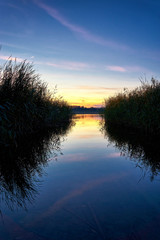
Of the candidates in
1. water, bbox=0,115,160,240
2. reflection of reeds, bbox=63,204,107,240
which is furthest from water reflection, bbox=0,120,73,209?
reflection of reeds, bbox=63,204,107,240

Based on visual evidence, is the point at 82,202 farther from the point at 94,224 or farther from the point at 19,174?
the point at 19,174

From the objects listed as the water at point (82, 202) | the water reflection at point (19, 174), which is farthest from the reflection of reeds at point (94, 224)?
the water reflection at point (19, 174)

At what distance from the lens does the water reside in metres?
1.58

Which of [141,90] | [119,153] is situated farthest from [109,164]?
[141,90]

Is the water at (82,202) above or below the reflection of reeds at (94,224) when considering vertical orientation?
below

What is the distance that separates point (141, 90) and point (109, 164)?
6.31 m

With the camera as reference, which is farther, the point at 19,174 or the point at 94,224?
the point at 19,174

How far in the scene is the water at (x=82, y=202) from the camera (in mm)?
1582

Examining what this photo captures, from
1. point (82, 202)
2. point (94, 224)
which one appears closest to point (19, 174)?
point (82, 202)

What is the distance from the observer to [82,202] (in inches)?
83.0

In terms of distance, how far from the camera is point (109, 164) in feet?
12.4

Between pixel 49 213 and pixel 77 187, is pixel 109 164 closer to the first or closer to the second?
pixel 77 187

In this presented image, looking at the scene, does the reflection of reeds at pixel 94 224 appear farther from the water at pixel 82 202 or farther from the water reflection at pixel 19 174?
the water reflection at pixel 19 174

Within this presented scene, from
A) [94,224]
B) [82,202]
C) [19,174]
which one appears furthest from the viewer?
[19,174]
